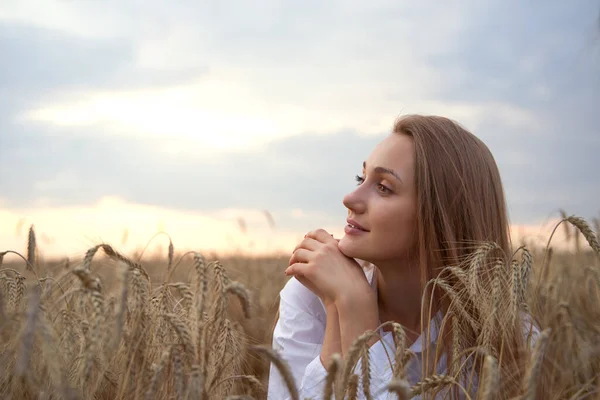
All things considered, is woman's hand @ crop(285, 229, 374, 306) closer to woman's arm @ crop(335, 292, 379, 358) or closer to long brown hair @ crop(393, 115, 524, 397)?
woman's arm @ crop(335, 292, 379, 358)

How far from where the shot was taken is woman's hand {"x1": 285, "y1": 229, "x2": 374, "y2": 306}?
2.51 m

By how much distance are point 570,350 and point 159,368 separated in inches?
53.5

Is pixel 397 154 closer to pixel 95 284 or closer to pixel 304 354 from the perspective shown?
pixel 304 354

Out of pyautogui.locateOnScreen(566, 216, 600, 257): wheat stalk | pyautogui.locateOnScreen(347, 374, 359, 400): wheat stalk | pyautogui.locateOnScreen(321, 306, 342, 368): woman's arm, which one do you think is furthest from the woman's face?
pyautogui.locateOnScreen(347, 374, 359, 400): wheat stalk

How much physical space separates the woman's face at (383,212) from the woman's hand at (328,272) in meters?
0.06

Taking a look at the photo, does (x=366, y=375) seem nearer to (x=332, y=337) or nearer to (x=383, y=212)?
(x=332, y=337)

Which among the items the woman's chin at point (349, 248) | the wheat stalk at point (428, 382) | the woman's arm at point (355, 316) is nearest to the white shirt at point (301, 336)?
the woman's arm at point (355, 316)

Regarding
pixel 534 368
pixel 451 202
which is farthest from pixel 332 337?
pixel 534 368

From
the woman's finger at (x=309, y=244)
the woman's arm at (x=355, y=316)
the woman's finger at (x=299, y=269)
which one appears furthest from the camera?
the woman's finger at (x=309, y=244)

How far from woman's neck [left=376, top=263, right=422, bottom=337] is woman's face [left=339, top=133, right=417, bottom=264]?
10 centimetres

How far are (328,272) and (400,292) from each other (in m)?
0.45

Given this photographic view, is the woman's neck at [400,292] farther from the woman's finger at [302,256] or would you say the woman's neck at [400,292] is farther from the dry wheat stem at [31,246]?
the dry wheat stem at [31,246]

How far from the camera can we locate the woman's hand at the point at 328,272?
2508 mm

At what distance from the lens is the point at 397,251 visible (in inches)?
103
